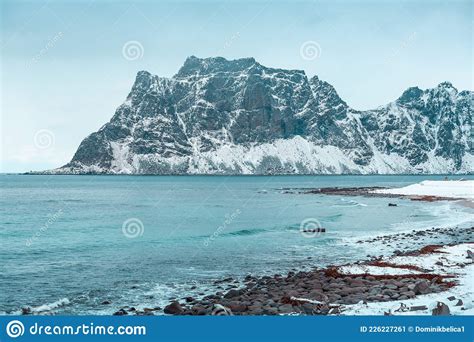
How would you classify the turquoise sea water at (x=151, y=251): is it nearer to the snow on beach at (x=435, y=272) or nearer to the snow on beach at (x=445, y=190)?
the snow on beach at (x=435, y=272)

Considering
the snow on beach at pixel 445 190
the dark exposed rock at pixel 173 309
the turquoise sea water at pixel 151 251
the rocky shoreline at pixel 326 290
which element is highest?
the snow on beach at pixel 445 190

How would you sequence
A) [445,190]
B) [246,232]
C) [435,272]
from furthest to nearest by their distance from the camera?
[445,190] < [246,232] < [435,272]

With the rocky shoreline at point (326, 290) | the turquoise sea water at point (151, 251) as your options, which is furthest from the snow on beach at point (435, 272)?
the turquoise sea water at point (151, 251)

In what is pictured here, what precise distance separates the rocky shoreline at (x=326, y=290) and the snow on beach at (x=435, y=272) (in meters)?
0.05

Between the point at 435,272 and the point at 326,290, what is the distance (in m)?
6.17

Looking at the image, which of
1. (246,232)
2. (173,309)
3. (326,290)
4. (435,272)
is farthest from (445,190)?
(173,309)

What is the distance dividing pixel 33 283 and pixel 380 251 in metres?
20.9

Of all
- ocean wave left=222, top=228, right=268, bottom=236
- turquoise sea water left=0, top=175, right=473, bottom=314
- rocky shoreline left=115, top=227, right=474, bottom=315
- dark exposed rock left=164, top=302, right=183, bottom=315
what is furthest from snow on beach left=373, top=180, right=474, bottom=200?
dark exposed rock left=164, top=302, right=183, bottom=315

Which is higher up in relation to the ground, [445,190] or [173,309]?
[445,190]

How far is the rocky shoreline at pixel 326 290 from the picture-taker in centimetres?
1552

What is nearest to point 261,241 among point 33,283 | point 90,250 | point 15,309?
point 90,250

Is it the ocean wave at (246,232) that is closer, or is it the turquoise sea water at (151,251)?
the turquoise sea water at (151,251)

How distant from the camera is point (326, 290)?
1892cm

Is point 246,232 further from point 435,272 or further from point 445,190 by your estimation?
point 445,190
